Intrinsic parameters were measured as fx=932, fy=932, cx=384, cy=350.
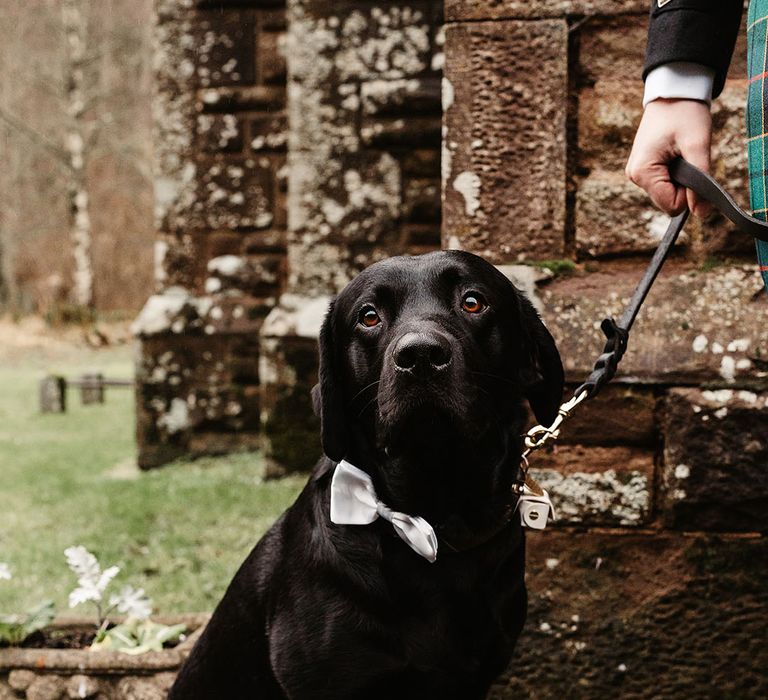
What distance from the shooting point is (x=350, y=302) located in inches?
82.6

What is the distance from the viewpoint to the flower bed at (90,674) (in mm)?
2461

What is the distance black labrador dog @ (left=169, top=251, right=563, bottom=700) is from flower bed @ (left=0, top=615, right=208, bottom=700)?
0.27 m

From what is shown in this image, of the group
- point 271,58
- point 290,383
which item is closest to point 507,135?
point 290,383

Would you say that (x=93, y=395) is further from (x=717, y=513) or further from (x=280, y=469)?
(x=717, y=513)

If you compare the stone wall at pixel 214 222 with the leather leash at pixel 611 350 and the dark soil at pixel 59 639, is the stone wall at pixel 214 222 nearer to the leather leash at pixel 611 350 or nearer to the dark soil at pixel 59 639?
the dark soil at pixel 59 639

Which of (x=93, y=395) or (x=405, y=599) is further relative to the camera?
(x=93, y=395)

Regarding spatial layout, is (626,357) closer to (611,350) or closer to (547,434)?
(611,350)

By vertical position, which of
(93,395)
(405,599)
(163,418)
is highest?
(405,599)

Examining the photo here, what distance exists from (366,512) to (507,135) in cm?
122

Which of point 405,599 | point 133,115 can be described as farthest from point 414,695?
point 133,115

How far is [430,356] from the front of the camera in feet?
5.93

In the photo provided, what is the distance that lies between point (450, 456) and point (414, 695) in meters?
0.48

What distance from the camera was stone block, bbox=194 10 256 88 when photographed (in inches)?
246

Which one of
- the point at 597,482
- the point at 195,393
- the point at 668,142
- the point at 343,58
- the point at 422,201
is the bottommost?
the point at 195,393
